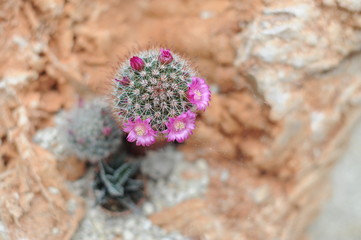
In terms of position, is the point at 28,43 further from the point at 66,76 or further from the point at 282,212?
the point at 282,212

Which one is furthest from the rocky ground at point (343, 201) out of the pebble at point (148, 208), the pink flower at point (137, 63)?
→ the pink flower at point (137, 63)

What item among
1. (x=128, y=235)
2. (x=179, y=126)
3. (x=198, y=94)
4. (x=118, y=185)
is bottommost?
(x=128, y=235)

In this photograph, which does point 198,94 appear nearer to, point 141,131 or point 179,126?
point 179,126

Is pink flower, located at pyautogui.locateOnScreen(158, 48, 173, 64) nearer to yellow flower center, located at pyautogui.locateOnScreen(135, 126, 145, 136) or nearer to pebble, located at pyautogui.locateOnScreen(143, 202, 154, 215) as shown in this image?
yellow flower center, located at pyautogui.locateOnScreen(135, 126, 145, 136)

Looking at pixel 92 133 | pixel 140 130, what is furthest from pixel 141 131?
pixel 92 133

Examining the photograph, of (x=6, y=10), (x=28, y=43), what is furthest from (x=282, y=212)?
(x=6, y=10)

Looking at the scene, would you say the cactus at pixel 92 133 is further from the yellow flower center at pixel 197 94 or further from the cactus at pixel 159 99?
the yellow flower center at pixel 197 94
